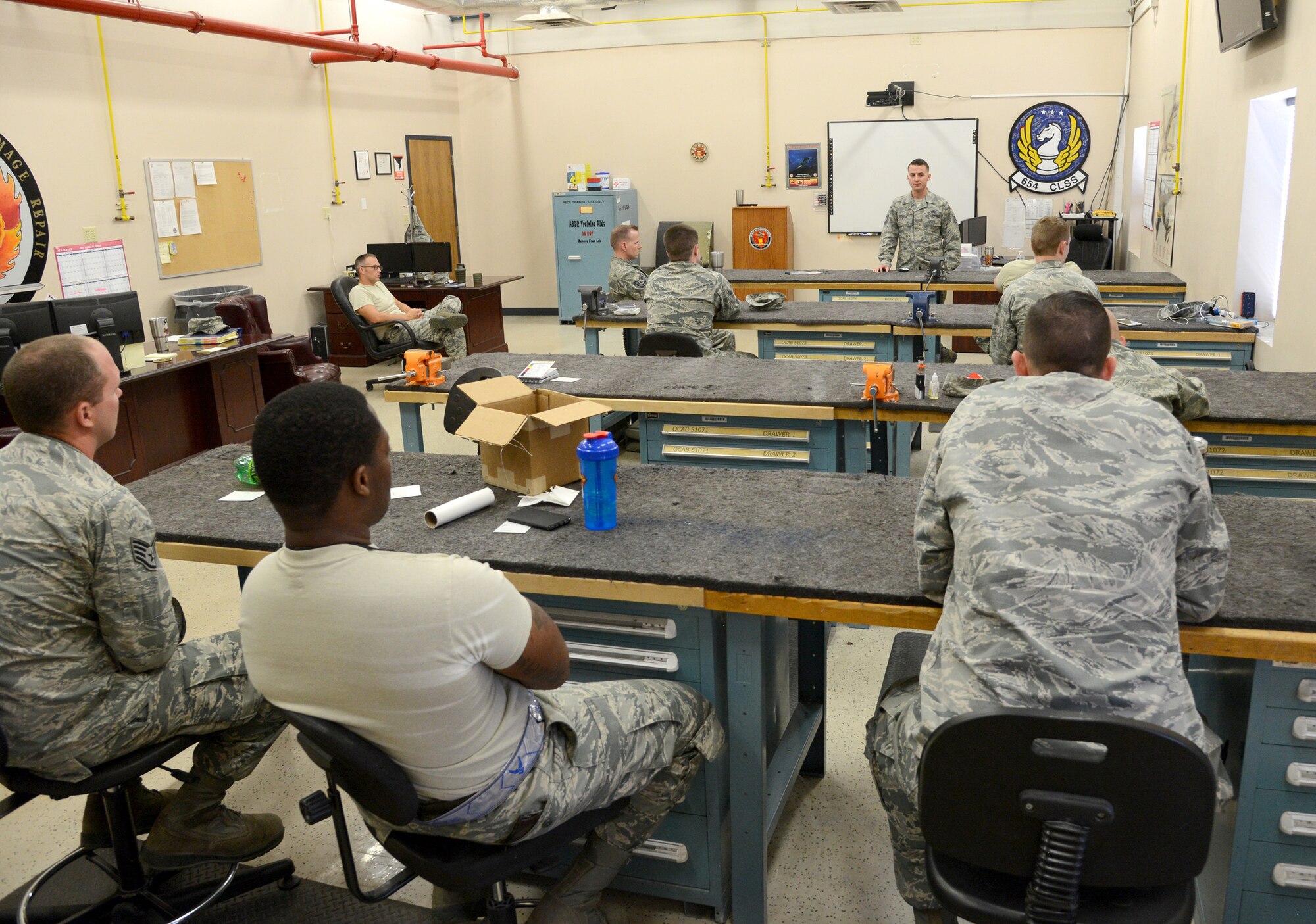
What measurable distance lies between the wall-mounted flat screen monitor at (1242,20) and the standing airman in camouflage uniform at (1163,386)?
2579 mm

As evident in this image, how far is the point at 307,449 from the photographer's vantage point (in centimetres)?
151

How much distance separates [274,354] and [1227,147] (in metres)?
5.79

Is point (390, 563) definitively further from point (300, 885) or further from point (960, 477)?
point (300, 885)

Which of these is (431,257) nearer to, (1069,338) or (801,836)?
(801,836)

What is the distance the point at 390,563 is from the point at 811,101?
9563 millimetres

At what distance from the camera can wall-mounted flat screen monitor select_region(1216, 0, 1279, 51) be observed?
470cm

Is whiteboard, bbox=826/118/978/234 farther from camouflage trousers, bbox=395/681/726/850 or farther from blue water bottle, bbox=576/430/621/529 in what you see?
camouflage trousers, bbox=395/681/726/850

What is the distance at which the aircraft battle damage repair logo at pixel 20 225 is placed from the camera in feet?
19.6

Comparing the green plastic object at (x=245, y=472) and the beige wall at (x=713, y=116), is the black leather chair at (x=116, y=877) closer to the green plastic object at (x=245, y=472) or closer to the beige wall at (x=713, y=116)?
the green plastic object at (x=245, y=472)

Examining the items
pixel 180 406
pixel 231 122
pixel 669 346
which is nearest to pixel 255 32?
pixel 231 122

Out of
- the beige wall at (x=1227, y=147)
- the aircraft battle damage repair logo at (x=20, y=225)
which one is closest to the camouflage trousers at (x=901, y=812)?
the beige wall at (x=1227, y=147)

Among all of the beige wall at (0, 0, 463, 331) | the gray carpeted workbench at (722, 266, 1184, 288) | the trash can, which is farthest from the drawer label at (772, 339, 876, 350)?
the beige wall at (0, 0, 463, 331)

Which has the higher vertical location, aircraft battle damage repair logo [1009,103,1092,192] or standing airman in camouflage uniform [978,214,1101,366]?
aircraft battle damage repair logo [1009,103,1092,192]

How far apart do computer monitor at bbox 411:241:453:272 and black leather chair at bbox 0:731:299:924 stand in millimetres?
6996
